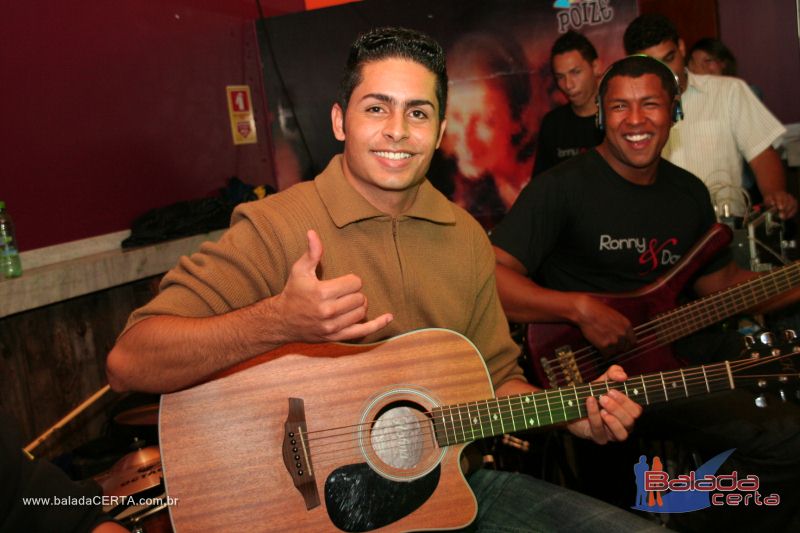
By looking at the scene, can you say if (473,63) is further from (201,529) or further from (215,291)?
(201,529)

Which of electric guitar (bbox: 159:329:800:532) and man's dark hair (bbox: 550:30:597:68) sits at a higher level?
man's dark hair (bbox: 550:30:597:68)

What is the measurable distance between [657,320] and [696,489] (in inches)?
25.6

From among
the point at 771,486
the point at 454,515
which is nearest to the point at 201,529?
the point at 454,515

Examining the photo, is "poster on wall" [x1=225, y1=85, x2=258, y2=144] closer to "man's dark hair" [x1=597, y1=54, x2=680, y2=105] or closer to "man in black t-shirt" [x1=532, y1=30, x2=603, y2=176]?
"man in black t-shirt" [x1=532, y1=30, x2=603, y2=176]

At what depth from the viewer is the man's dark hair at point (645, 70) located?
310cm

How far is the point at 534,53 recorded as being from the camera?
514 centimetres

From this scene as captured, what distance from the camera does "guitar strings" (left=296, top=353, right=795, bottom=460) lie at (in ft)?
6.31

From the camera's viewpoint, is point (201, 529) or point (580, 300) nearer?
point (201, 529)

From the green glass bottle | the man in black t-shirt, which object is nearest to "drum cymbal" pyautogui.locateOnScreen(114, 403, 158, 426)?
the green glass bottle

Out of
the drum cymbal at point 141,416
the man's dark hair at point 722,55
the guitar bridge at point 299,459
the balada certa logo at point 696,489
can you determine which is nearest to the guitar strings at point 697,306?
the balada certa logo at point 696,489

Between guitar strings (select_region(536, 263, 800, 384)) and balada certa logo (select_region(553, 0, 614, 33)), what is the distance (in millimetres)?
2661

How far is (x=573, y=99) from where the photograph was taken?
15.7 ft

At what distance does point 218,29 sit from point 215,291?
407cm

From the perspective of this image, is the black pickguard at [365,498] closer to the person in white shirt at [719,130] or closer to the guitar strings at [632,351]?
the guitar strings at [632,351]
